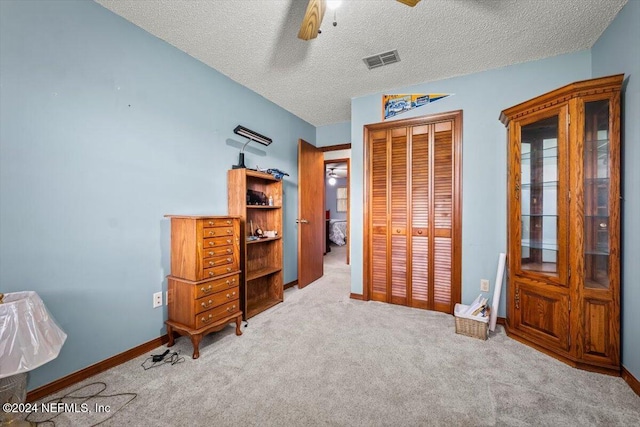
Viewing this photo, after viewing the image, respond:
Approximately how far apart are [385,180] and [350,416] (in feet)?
7.92

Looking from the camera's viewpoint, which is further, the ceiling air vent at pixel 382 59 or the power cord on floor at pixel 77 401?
the ceiling air vent at pixel 382 59

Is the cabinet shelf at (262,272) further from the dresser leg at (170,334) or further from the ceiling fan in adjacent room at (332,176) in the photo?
the ceiling fan in adjacent room at (332,176)

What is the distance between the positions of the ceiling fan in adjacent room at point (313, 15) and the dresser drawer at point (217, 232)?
1598mm

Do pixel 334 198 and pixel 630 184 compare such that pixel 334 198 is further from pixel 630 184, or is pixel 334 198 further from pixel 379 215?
pixel 630 184

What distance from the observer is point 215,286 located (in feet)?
7.04

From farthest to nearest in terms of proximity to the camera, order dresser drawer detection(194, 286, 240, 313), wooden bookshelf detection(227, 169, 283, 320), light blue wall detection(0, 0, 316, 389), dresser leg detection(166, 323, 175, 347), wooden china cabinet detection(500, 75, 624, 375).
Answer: wooden bookshelf detection(227, 169, 283, 320), dresser leg detection(166, 323, 175, 347), dresser drawer detection(194, 286, 240, 313), wooden china cabinet detection(500, 75, 624, 375), light blue wall detection(0, 0, 316, 389)

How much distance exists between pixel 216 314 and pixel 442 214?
2.53 metres

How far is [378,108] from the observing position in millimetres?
3174

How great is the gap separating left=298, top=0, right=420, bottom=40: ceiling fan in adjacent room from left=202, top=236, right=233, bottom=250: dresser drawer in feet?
5.46

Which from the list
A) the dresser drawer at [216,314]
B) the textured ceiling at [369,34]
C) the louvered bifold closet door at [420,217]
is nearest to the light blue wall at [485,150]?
the textured ceiling at [369,34]

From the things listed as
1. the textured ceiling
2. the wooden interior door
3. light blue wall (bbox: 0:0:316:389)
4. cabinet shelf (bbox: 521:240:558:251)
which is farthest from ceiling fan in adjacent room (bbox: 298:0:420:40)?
cabinet shelf (bbox: 521:240:558:251)

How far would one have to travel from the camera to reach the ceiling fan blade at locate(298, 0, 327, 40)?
53.1 inches

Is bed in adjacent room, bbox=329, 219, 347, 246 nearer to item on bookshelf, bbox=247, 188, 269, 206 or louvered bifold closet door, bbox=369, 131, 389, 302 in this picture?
louvered bifold closet door, bbox=369, 131, 389, 302

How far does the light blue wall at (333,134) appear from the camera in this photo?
4.25 m
